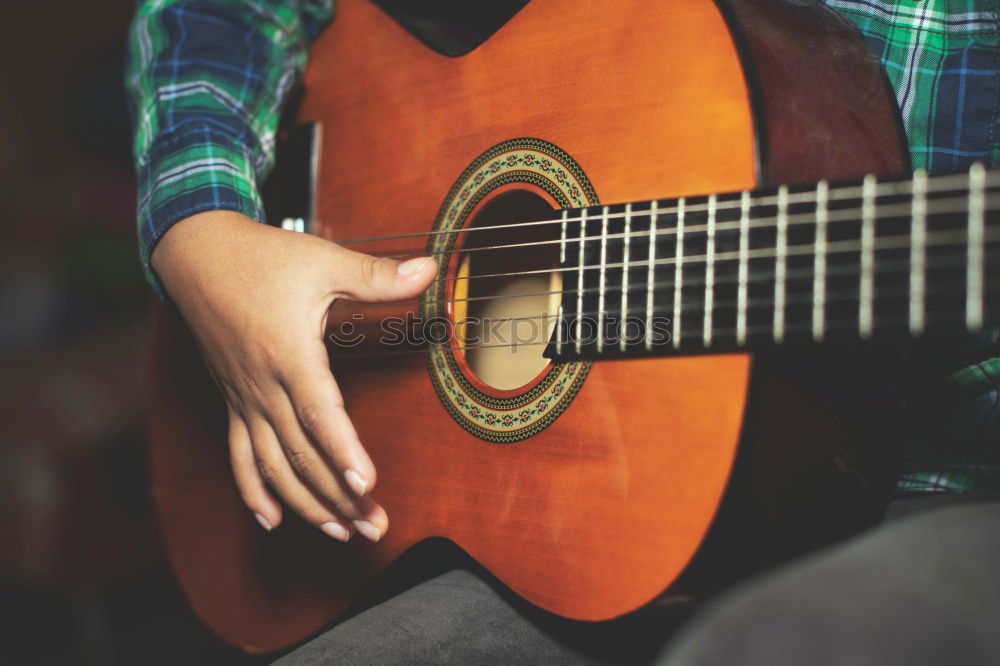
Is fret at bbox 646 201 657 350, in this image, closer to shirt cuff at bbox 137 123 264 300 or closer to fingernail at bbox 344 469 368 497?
fingernail at bbox 344 469 368 497

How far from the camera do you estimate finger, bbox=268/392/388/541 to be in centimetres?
76

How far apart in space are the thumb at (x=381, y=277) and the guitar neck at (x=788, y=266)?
5.8 inches

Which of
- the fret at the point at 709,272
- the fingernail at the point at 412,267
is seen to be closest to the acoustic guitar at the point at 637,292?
the fret at the point at 709,272

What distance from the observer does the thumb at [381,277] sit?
0.72 m

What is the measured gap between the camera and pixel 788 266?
0.57 m

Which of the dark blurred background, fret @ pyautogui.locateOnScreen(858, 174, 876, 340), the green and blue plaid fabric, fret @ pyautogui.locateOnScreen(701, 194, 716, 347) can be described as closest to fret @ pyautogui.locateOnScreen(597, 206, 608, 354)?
fret @ pyautogui.locateOnScreen(701, 194, 716, 347)

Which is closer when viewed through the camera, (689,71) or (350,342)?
(689,71)

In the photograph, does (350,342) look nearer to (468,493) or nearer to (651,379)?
(468,493)

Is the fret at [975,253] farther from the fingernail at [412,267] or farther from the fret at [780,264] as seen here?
the fingernail at [412,267]

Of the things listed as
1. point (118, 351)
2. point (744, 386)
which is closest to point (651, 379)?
point (744, 386)

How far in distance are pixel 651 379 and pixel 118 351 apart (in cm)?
189

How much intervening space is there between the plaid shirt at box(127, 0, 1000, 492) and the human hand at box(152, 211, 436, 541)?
10cm

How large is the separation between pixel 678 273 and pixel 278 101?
0.72 meters

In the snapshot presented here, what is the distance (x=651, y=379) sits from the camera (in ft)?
2.10
